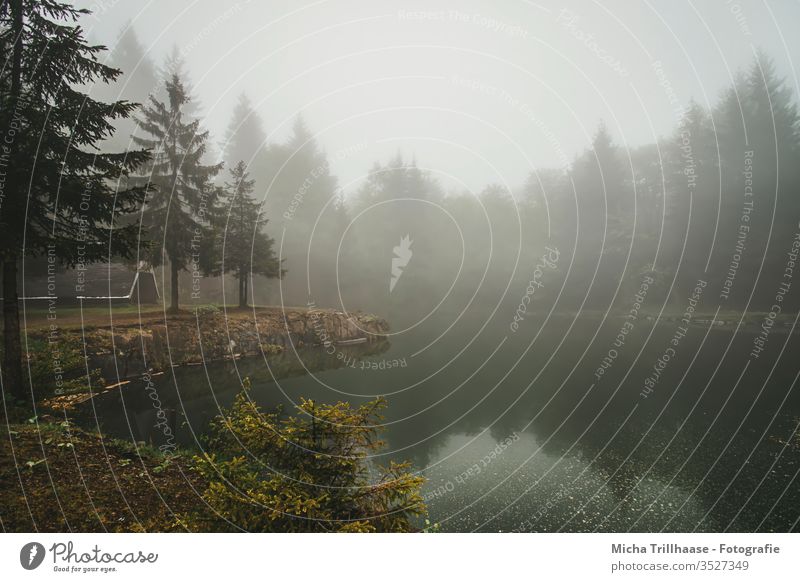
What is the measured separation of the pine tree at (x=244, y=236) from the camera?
1127cm

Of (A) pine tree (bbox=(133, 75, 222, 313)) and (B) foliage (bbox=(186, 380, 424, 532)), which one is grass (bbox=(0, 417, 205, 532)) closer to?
(B) foliage (bbox=(186, 380, 424, 532))

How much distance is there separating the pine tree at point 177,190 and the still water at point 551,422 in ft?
16.6

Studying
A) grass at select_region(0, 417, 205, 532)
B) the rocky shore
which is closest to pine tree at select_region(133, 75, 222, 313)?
the rocky shore

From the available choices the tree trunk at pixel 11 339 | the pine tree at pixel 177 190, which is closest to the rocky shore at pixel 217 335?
the pine tree at pixel 177 190

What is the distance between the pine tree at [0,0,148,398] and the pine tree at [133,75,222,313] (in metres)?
4.57

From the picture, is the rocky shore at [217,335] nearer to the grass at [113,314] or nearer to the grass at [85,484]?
the grass at [113,314]

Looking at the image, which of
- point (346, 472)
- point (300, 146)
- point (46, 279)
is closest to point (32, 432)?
point (346, 472)

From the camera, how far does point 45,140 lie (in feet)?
22.5

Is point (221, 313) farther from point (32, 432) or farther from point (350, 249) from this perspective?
point (32, 432)

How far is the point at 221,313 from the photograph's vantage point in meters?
13.8

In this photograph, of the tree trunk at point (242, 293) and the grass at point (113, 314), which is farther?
the tree trunk at point (242, 293)

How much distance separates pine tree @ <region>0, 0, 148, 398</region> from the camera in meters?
6.75

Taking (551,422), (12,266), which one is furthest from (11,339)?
(551,422)

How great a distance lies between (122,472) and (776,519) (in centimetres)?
1350
